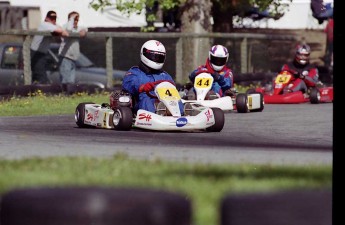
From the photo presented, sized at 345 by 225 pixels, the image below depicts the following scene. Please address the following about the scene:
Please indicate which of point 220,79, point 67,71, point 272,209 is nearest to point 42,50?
point 67,71

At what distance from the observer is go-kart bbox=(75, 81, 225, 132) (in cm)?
1276

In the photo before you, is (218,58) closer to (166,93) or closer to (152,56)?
(152,56)

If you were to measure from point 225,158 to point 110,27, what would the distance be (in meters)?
27.3

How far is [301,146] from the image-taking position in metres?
11.4

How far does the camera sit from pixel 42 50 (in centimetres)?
1981

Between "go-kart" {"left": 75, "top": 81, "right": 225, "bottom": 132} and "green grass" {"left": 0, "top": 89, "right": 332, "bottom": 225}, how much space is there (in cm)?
Result: 338

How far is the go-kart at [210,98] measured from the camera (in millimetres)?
15906

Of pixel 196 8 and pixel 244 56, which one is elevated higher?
pixel 196 8

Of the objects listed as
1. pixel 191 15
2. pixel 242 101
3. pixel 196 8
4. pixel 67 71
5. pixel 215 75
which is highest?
pixel 196 8

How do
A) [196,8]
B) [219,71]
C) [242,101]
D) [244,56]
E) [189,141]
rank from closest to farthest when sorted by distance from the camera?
[189,141], [242,101], [219,71], [196,8], [244,56]

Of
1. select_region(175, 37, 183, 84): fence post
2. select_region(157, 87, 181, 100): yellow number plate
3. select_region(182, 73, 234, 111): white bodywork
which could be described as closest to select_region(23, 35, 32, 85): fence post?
select_region(182, 73, 234, 111): white bodywork

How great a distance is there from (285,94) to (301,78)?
1.39 ft
